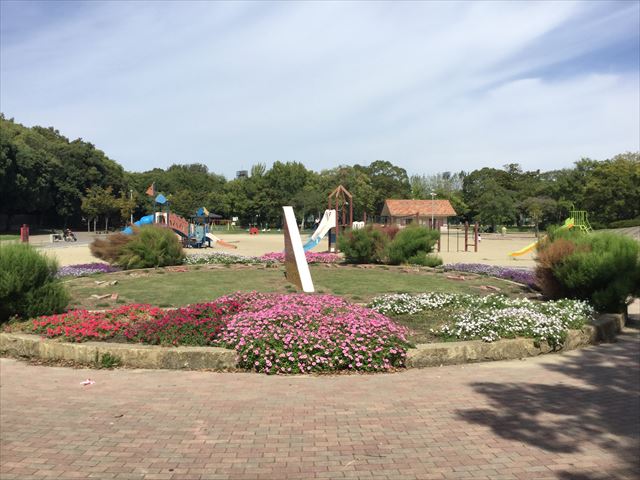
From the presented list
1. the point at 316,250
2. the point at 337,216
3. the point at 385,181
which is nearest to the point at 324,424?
the point at 337,216

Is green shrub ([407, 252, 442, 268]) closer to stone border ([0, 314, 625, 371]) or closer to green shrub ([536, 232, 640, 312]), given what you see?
green shrub ([536, 232, 640, 312])

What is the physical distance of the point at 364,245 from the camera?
59.4 ft

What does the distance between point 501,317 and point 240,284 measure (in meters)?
7.16

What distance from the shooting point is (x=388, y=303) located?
9086 millimetres

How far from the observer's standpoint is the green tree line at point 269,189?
51594mm

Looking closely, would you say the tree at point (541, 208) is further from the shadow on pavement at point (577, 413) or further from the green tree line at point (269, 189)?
the shadow on pavement at point (577, 413)

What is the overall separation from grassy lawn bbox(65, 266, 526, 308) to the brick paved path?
15.1 feet

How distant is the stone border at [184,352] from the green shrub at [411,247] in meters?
10.5

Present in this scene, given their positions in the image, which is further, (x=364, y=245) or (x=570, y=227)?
(x=364, y=245)

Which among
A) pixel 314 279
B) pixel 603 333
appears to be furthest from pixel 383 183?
pixel 603 333

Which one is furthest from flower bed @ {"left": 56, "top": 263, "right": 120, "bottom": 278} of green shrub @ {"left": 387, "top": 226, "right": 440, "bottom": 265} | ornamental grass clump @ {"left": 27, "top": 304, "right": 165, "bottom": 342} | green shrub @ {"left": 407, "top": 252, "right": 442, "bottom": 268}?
green shrub @ {"left": 407, "top": 252, "right": 442, "bottom": 268}

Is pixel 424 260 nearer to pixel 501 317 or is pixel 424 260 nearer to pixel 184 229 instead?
pixel 501 317

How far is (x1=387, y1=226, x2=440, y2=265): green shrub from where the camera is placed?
17469 mm

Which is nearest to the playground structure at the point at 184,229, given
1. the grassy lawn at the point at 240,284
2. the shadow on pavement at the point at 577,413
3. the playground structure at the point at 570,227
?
the grassy lawn at the point at 240,284
